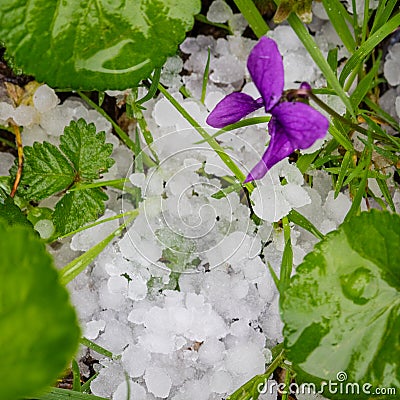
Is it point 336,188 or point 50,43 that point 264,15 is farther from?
point 50,43

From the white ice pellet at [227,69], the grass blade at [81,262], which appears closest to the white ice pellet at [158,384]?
the grass blade at [81,262]

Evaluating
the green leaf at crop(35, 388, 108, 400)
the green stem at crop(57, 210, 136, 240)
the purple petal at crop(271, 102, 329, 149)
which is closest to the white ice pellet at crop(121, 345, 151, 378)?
the green leaf at crop(35, 388, 108, 400)

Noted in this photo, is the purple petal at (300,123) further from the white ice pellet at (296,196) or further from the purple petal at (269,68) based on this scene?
the white ice pellet at (296,196)

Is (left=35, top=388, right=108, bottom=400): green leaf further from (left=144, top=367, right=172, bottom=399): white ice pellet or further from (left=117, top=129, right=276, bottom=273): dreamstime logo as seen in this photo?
(left=117, top=129, right=276, bottom=273): dreamstime logo

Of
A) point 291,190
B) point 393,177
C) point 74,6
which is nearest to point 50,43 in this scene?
point 74,6

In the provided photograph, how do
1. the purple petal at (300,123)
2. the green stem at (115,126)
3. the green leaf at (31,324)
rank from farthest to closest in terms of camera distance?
the green stem at (115,126) → the purple petal at (300,123) → the green leaf at (31,324)
